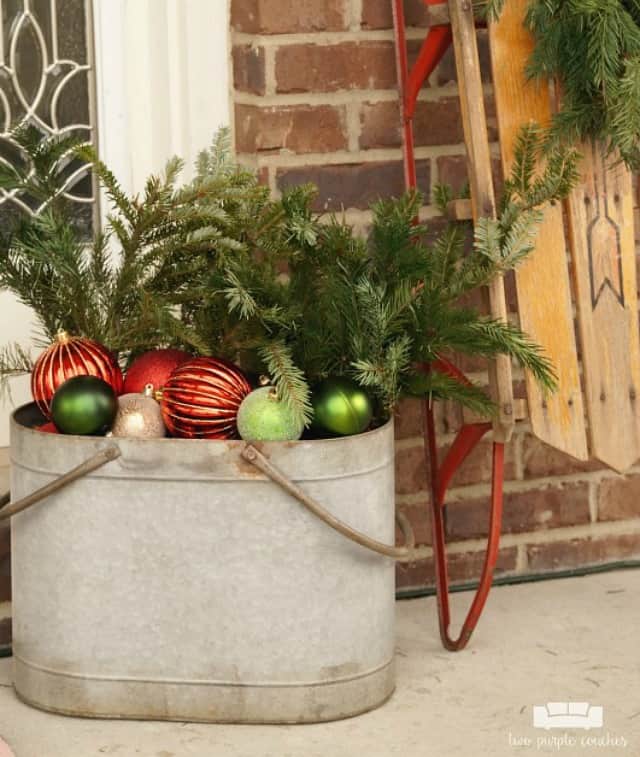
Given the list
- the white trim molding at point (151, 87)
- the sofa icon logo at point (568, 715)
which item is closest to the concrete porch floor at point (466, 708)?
the sofa icon logo at point (568, 715)

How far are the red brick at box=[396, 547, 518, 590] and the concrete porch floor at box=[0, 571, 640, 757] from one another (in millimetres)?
84

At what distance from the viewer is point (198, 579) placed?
6.07 ft

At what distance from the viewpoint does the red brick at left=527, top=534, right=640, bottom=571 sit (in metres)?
2.54

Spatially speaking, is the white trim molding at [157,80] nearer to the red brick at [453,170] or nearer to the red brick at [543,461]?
the red brick at [453,170]

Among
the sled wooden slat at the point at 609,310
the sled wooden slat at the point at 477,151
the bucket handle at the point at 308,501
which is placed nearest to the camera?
the bucket handle at the point at 308,501

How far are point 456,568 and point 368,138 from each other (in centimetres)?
77

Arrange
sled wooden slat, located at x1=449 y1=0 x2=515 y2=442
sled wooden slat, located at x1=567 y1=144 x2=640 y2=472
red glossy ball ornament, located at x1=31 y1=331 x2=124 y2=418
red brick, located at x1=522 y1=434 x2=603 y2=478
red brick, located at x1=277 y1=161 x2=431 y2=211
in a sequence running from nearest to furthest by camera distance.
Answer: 1. red glossy ball ornament, located at x1=31 y1=331 x2=124 y2=418
2. sled wooden slat, located at x1=449 y1=0 x2=515 y2=442
3. sled wooden slat, located at x1=567 y1=144 x2=640 y2=472
4. red brick, located at x1=277 y1=161 x2=431 y2=211
5. red brick, located at x1=522 y1=434 x2=603 y2=478

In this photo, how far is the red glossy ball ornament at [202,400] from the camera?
1.87m

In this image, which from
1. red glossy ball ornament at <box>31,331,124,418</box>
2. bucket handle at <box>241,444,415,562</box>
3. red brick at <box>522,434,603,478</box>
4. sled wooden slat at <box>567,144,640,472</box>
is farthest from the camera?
red brick at <box>522,434,603,478</box>

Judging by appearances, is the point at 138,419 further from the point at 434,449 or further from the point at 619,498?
the point at 619,498

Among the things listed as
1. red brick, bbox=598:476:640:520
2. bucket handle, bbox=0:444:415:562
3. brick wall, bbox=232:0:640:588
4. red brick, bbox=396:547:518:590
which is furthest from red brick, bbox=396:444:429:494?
bucket handle, bbox=0:444:415:562

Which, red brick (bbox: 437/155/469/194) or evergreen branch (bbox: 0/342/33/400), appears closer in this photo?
evergreen branch (bbox: 0/342/33/400)

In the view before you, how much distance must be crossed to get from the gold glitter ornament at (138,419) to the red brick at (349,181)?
1.75ft

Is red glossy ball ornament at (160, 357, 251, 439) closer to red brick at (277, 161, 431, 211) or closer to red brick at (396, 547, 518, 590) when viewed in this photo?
red brick at (277, 161, 431, 211)
